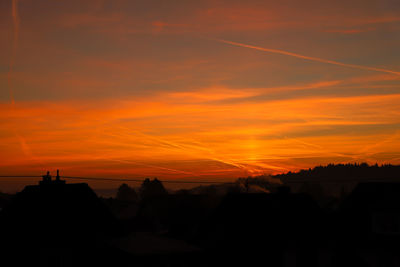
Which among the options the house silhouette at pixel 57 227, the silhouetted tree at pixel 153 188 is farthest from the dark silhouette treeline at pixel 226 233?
the silhouetted tree at pixel 153 188

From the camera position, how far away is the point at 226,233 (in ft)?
125

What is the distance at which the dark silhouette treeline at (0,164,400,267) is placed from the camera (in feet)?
111

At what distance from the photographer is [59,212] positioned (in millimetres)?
35406

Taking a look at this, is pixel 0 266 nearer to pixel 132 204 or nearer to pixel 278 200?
pixel 278 200

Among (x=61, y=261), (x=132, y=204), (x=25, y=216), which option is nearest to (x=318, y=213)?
(x=61, y=261)

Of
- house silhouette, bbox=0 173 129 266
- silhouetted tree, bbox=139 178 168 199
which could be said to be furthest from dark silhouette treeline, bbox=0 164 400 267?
silhouetted tree, bbox=139 178 168 199

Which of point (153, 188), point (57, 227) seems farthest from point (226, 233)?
point (153, 188)

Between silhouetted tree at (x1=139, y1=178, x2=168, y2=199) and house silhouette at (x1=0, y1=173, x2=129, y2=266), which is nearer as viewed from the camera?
house silhouette at (x1=0, y1=173, x2=129, y2=266)

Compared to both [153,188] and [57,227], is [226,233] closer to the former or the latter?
[57,227]

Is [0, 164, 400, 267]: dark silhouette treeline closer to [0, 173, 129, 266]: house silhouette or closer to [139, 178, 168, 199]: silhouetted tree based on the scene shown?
[0, 173, 129, 266]: house silhouette

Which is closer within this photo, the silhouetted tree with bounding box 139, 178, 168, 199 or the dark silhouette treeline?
the dark silhouette treeline

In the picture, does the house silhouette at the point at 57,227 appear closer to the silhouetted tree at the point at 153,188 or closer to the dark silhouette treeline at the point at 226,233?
the dark silhouette treeline at the point at 226,233

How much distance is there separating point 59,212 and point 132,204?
248 feet

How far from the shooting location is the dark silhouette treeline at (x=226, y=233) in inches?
1328
